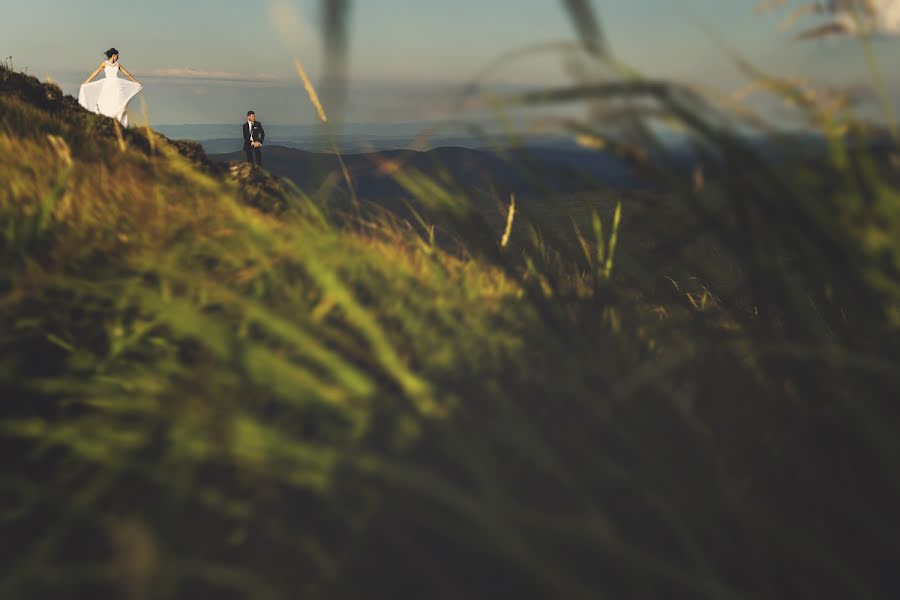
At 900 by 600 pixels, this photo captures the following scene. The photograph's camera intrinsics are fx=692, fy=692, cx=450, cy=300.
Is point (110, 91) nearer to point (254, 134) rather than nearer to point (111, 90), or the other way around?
point (111, 90)

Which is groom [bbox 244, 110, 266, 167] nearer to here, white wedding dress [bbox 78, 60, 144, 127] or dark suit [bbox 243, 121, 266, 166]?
dark suit [bbox 243, 121, 266, 166]

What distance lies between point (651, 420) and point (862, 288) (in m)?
0.31

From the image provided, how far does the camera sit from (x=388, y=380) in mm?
1121

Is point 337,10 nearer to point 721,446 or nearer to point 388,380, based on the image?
point 388,380

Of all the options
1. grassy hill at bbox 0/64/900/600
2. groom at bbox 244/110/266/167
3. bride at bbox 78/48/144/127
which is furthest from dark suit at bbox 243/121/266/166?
grassy hill at bbox 0/64/900/600

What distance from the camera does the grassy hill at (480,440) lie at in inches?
30.0

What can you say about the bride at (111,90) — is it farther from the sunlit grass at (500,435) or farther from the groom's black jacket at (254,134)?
the sunlit grass at (500,435)

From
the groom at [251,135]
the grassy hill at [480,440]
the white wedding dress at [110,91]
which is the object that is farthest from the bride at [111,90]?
the grassy hill at [480,440]

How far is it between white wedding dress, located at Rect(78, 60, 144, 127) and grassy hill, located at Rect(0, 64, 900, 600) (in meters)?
8.54

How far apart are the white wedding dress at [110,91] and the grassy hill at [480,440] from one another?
28.0ft

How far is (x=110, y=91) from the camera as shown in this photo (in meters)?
8.77

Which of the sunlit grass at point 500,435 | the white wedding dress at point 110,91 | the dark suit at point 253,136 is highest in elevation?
the white wedding dress at point 110,91

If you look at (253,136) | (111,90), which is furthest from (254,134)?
(111,90)

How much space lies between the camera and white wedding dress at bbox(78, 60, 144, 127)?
28.3ft
